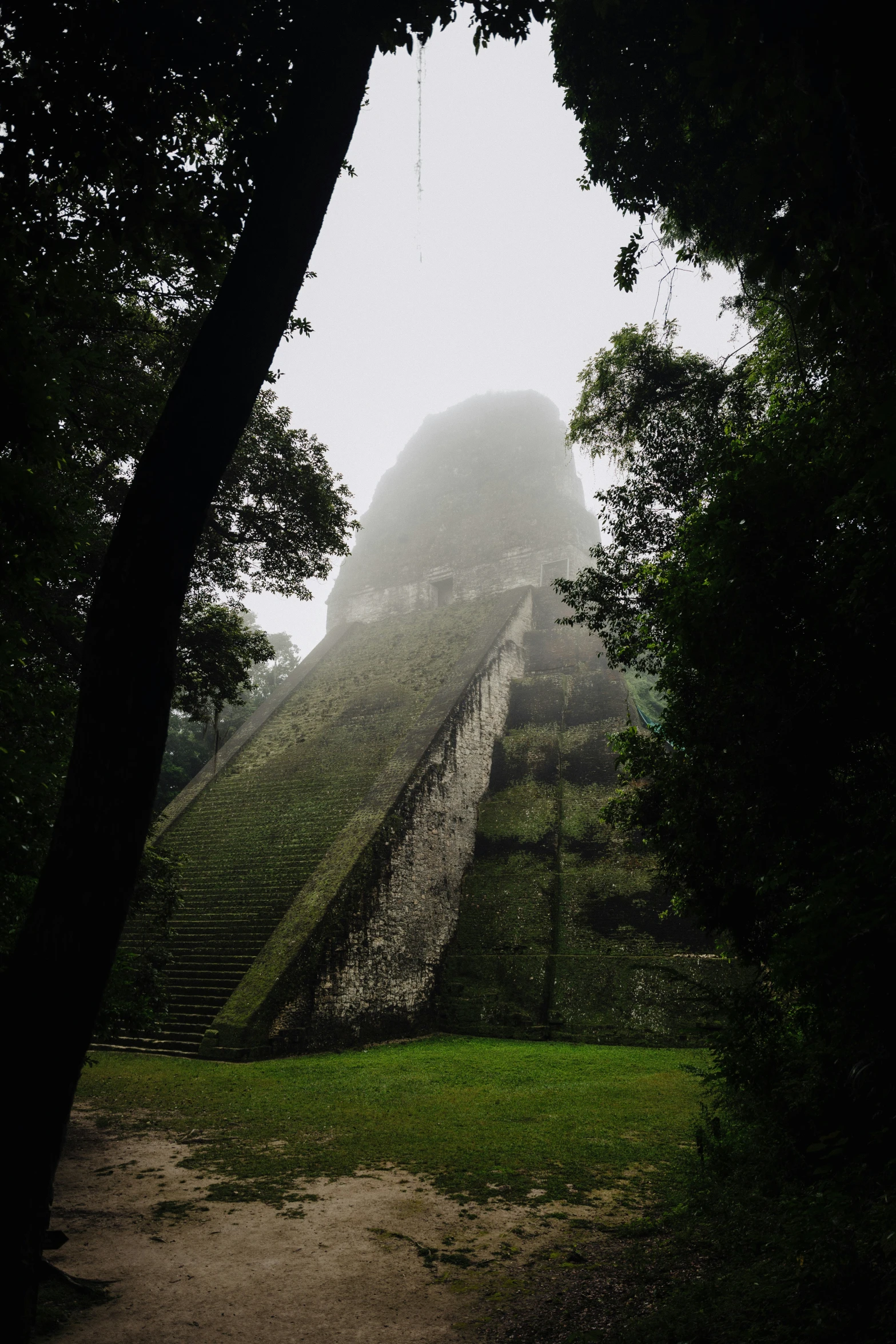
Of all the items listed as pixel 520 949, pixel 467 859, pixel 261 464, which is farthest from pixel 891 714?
pixel 467 859

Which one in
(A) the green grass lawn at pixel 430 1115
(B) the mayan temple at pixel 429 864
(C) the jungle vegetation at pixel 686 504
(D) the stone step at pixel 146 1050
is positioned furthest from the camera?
(B) the mayan temple at pixel 429 864

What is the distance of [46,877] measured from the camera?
1.71 metres

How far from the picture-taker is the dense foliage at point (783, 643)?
226 centimetres

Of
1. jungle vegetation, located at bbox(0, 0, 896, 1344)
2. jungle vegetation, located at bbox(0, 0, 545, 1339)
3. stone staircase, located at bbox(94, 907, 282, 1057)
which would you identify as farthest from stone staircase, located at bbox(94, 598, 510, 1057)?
jungle vegetation, located at bbox(0, 0, 545, 1339)

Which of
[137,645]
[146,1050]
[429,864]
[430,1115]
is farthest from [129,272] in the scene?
[429,864]

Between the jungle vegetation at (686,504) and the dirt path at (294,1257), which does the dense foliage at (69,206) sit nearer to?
the jungle vegetation at (686,504)

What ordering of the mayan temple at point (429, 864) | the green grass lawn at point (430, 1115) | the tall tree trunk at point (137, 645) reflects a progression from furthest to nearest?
the mayan temple at point (429, 864) < the green grass lawn at point (430, 1115) < the tall tree trunk at point (137, 645)

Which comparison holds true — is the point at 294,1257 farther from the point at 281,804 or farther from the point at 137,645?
the point at 281,804

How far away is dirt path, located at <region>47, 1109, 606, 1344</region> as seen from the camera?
2771 mm

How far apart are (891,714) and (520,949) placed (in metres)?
9.11

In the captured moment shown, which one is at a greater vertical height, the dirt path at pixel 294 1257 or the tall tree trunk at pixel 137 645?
the tall tree trunk at pixel 137 645

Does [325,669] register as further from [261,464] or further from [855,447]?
[855,447]

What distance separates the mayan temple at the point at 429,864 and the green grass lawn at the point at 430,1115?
2.97 ft

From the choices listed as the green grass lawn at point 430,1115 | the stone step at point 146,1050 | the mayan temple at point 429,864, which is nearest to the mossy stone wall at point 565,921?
the mayan temple at point 429,864
